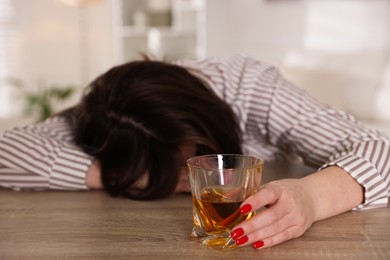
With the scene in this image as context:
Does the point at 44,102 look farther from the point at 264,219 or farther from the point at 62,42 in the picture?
the point at 264,219

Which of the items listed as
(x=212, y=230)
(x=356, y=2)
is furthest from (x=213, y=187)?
(x=356, y=2)

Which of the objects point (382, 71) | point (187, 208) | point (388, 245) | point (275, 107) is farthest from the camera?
point (382, 71)

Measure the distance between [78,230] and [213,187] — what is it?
0.70 ft

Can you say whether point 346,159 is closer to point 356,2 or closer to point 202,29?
point 356,2

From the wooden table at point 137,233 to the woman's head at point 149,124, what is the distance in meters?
0.07

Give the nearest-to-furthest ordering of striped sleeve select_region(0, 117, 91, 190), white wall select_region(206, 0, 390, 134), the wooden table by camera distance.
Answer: the wooden table
striped sleeve select_region(0, 117, 91, 190)
white wall select_region(206, 0, 390, 134)

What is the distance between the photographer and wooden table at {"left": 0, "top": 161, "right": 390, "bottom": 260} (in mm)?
676

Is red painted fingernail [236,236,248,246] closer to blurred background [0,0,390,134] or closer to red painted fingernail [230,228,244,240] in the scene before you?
red painted fingernail [230,228,244,240]

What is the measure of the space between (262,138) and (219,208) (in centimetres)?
69

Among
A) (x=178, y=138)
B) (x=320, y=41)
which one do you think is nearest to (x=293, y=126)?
(x=178, y=138)

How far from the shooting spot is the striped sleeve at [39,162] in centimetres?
110

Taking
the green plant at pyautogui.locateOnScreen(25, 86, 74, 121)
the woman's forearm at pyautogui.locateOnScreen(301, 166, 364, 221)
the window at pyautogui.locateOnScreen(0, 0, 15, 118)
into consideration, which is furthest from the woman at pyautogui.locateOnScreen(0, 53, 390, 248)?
the window at pyautogui.locateOnScreen(0, 0, 15, 118)

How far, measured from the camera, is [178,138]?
1.06 m

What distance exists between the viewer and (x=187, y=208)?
0.90m
